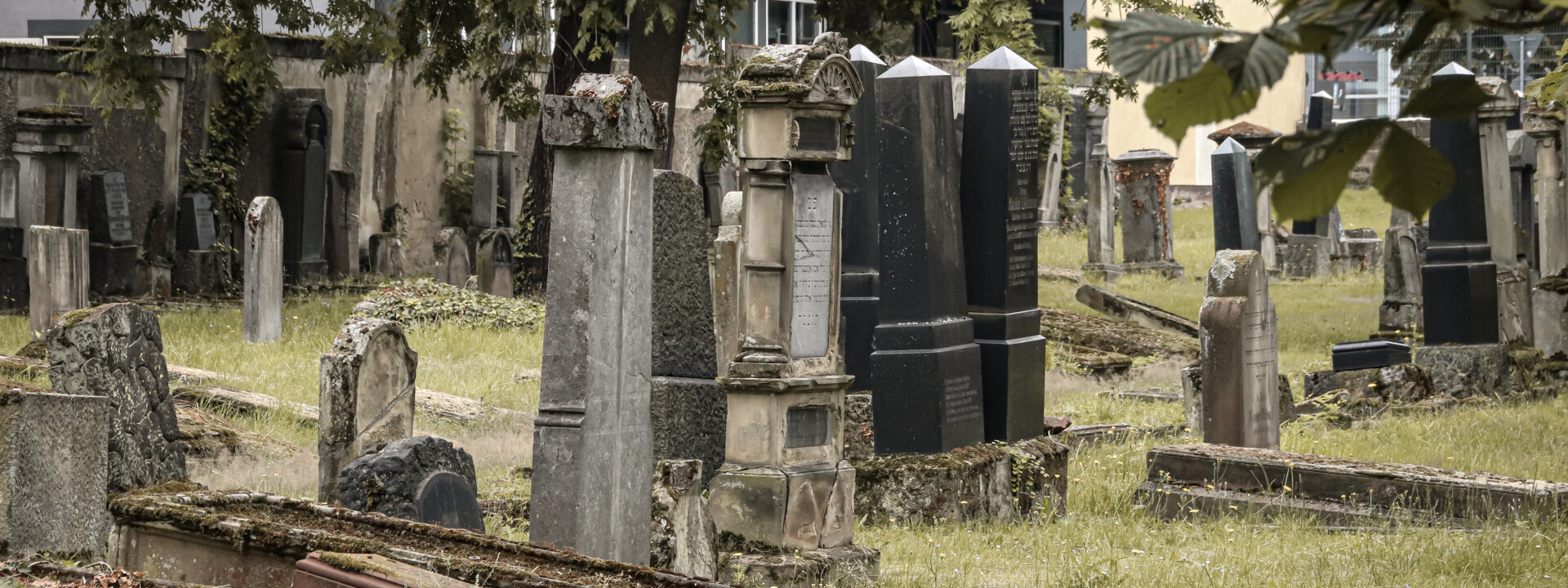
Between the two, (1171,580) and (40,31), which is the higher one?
(40,31)

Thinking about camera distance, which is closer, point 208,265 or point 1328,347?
point 1328,347

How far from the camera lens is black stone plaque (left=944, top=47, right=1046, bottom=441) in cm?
856

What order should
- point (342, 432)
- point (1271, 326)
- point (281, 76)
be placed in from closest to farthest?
point (342, 432) < point (1271, 326) < point (281, 76)

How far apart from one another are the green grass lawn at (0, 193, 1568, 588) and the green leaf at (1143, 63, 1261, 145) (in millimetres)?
4722

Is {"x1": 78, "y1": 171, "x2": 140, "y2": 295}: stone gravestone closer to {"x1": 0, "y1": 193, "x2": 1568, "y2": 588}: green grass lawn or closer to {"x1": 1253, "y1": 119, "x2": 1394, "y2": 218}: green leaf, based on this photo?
{"x1": 0, "y1": 193, "x2": 1568, "y2": 588}: green grass lawn

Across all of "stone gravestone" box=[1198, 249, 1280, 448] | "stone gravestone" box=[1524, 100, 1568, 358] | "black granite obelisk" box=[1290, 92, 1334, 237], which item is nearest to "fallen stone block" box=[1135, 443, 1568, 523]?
"stone gravestone" box=[1198, 249, 1280, 448]

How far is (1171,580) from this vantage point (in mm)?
5992

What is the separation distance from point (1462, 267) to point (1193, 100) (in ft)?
37.7

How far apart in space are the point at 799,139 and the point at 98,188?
12.6 m

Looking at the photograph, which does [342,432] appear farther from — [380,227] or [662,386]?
[380,227]

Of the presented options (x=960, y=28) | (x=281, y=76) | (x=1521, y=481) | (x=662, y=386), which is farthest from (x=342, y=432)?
(x=281, y=76)

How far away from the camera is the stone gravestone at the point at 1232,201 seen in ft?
44.5

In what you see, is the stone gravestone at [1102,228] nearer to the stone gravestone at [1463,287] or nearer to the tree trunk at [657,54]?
the tree trunk at [657,54]

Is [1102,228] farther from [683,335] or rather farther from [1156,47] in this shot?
[1156,47]
